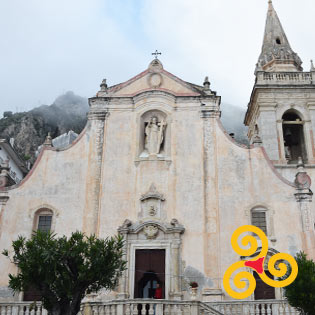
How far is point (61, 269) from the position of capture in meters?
11.8

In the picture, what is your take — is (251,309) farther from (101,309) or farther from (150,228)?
(150,228)

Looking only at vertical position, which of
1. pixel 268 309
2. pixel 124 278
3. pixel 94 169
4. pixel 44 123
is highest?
pixel 44 123

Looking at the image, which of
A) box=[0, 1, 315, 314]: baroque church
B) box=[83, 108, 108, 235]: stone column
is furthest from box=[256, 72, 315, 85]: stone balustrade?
box=[83, 108, 108, 235]: stone column

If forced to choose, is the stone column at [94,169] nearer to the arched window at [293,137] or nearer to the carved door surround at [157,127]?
the carved door surround at [157,127]

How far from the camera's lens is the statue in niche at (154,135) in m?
19.7

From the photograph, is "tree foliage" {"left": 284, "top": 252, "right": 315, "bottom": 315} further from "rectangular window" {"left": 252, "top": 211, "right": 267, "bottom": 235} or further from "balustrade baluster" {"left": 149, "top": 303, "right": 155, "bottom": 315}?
"rectangular window" {"left": 252, "top": 211, "right": 267, "bottom": 235}

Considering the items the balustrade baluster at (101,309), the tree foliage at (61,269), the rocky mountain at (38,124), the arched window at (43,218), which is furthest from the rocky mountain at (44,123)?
Result: the tree foliage at (61,269)

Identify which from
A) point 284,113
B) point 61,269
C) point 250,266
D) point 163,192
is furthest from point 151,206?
point 284,113

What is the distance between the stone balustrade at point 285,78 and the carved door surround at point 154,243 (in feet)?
34.9

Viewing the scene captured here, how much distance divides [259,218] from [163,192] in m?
3.94

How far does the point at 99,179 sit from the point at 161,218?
10.1 feet

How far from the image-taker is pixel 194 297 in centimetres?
1448

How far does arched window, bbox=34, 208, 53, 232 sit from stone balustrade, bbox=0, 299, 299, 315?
4379mm

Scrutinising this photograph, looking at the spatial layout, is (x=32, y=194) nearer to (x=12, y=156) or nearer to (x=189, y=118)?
(x=189, y=118)
